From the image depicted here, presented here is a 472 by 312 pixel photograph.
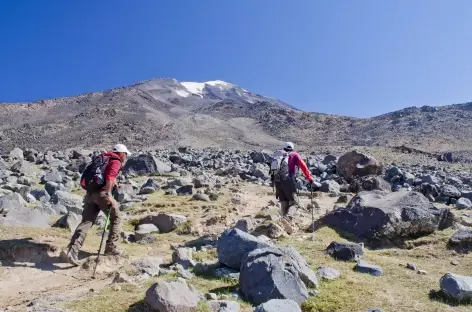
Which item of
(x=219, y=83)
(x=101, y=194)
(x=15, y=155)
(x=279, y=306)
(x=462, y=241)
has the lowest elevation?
(x=279, y=306)

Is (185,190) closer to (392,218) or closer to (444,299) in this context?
(392,218)

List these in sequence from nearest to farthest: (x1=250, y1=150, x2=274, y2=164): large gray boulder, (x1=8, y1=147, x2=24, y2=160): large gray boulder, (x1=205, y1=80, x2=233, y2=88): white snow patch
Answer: (x1=8, y1=147, x2=24, y2=160): large gray boulder < (x1=250, y1=150, x2=274, y2=164): large gray boulder < (x1=205, y1=80, x2=233, y2=88): white snow patch

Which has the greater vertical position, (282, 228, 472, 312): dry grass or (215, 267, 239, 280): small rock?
(215, 267, 239, 280): small rock

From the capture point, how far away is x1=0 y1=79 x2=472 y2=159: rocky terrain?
57.8m

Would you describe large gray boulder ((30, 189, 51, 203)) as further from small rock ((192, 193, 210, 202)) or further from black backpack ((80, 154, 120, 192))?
black backpack ((80, 154, 120, 192))

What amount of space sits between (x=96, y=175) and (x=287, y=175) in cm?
482

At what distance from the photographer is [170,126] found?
232 feet

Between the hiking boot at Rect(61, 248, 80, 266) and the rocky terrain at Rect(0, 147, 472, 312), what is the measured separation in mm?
161

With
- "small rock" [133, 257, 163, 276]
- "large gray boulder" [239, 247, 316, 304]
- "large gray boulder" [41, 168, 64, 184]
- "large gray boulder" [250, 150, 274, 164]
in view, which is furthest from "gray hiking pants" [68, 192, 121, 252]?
"large gray boulder" [250, 150, 274, 164]

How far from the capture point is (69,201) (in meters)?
13.7

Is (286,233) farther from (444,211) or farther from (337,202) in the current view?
(337,202)

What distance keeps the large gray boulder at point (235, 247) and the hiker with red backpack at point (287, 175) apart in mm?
3805

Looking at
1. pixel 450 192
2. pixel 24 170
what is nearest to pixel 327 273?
pixel 450 192

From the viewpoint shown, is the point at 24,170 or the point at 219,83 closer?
the point at 24,170
